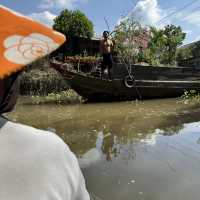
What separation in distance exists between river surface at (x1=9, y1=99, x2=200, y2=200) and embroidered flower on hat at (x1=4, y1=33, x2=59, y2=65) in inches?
145

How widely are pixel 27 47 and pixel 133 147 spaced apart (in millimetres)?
6155

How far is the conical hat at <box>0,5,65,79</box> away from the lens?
0.92m

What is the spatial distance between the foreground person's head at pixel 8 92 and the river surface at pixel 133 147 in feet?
11.7

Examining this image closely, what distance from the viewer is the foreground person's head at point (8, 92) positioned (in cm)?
101

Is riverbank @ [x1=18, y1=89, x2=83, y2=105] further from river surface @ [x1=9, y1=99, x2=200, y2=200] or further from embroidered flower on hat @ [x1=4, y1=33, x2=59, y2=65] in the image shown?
embroidered flower on hat @ [x1=4, y1=33, x2=59, y2=65]

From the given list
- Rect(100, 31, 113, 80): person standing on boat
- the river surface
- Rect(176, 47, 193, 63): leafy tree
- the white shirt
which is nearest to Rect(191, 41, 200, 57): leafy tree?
Rect(176, 47, 193, 63): leafy tree

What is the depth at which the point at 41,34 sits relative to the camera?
990 millimetres

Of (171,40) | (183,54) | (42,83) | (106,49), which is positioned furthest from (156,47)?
(106,49)

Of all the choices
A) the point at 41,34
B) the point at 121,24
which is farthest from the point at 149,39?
the point at 41,34

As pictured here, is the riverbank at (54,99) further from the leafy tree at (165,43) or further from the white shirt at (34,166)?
the white shirt at (34,166)

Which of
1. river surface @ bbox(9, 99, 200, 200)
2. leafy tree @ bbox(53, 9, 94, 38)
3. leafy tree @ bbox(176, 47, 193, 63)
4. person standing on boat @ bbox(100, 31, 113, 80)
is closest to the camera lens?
river surface @ bbox(9, 99, 200, 200)

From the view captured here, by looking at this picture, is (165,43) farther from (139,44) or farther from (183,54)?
(139,44)

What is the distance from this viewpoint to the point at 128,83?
50.0 ft

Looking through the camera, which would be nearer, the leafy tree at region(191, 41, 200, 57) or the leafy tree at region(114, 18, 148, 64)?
the leafy tree at region(114, 18, 148, 64)
